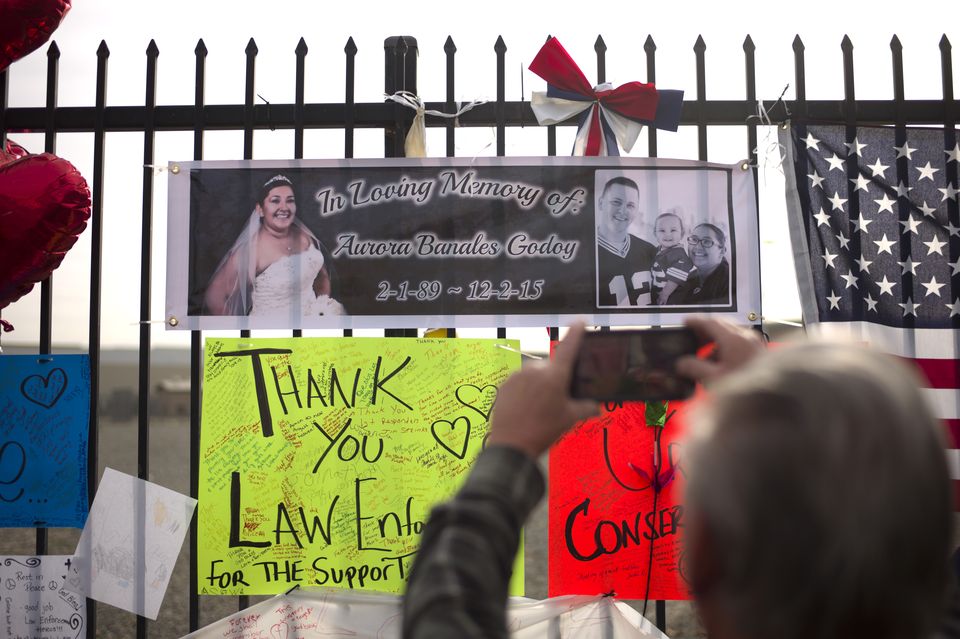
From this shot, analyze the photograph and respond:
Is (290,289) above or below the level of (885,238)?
below

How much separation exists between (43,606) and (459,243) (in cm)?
209

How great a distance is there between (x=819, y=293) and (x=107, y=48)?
2963 millimetres

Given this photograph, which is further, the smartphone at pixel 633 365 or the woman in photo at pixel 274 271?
the woman in photo at pixel 274 271

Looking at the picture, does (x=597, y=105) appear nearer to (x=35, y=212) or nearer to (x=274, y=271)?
(x=274, y=271)

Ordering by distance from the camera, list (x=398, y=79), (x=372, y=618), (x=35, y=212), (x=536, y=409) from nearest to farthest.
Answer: (x=536, y=409) → (x=35, y=212) → (x=372, y=618) → (x=398, y=79)

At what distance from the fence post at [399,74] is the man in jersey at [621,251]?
81cm

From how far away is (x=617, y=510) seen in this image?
2.92 m

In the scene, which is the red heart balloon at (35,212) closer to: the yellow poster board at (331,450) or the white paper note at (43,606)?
the yellow poster board at (331,450)

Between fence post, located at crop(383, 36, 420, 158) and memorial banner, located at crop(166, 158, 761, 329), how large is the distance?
11 centimetres

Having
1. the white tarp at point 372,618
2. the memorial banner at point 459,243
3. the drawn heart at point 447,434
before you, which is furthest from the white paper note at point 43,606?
the drawn heart at point 447,434

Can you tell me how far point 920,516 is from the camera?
0.69 metres

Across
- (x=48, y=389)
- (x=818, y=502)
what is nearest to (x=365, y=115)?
(x=48, y=389)

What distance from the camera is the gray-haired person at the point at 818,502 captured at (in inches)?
26.6

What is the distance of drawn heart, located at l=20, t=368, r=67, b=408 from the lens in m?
3.04
